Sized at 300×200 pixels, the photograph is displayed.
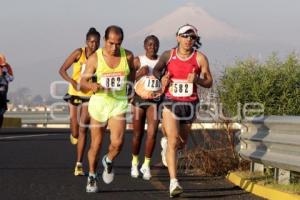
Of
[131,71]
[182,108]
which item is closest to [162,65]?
[131,71]

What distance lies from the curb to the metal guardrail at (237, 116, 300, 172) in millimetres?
267

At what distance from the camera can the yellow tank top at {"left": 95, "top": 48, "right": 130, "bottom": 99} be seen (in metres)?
9.48

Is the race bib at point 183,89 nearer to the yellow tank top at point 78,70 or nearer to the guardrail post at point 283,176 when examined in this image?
the guardrail post at point 283,176

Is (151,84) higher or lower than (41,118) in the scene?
higher


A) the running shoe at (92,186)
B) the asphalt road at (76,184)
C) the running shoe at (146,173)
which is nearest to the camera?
the asphalt road at (76,184)

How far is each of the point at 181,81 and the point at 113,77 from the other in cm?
78

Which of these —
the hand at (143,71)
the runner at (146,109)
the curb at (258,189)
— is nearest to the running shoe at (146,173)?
the runner at (146,109)

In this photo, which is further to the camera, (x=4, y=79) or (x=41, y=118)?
(x=41, y=118)

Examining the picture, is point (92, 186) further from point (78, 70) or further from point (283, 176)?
point (78, 70)

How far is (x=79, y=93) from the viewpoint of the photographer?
11773mm

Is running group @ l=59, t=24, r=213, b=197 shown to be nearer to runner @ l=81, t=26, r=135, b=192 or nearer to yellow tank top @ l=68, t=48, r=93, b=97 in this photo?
runner @ l=81, t=26, r=135, b=192

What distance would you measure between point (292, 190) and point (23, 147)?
10.2 meters

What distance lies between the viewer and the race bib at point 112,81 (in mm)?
9477

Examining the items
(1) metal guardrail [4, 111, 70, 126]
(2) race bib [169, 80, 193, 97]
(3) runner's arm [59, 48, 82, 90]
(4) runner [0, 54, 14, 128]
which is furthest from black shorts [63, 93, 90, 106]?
(1) metal guardrail [4, 111, 70, 126]
